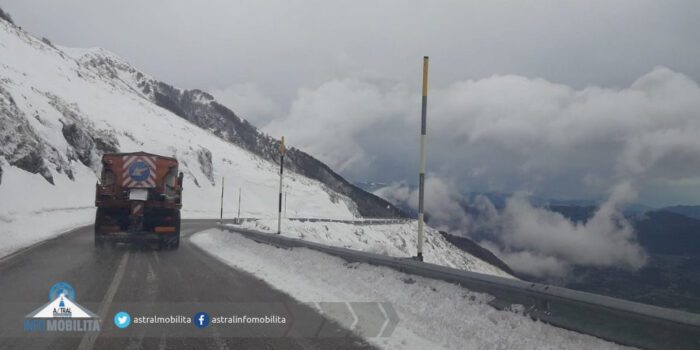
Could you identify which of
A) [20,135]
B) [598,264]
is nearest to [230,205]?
[20,135]

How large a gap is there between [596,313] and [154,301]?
6.72 m

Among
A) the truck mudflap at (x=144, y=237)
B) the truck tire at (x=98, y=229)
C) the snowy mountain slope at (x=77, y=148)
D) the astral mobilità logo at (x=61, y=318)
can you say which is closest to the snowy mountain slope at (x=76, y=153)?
the snowy mountain slope at (x=77, y=148)

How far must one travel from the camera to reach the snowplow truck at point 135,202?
56.9ft

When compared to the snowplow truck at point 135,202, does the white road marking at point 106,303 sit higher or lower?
lower

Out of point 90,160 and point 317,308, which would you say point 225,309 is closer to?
point 317,308

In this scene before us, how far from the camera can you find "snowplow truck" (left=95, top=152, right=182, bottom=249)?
56.9ft

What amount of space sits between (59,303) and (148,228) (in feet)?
32.7

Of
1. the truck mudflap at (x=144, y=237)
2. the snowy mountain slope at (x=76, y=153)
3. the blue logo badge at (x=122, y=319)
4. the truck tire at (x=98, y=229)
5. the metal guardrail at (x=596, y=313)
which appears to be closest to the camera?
the metal guardrail at (x=596, y=313)

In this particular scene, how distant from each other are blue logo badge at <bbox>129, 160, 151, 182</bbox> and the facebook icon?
1169 cm

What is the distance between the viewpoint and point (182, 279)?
10.9 meters

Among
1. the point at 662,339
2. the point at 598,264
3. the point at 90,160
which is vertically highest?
the point at 90,160

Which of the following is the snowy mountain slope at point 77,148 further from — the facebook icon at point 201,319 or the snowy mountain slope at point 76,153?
the facebook icon at point 201,319

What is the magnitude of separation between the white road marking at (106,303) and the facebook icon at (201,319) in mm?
1216

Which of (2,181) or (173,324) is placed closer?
(173,324)
